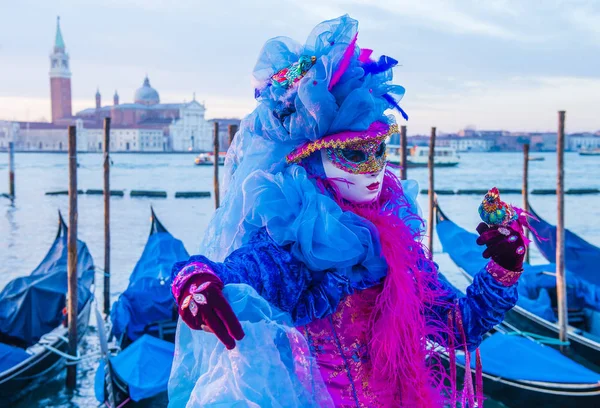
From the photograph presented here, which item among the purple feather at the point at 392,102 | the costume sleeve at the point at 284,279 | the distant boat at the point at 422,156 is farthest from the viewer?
the distant boat at the point at 422,156

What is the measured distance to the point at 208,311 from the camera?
75 centimetres

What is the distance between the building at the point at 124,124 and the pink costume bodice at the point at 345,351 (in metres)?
63.8

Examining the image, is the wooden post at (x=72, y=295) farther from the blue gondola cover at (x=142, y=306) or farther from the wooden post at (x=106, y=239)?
the wooden post at (x=106, y=239)

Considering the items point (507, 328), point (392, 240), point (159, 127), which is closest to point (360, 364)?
point (392, 240)

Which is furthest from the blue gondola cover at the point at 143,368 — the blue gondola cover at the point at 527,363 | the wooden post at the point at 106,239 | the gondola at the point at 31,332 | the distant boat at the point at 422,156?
the distant boat at the point at 422,156

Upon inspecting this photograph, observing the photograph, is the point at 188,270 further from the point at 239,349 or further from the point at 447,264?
the point at 447,264

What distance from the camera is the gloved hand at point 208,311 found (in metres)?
0.75

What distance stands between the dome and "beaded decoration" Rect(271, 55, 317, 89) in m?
69.0

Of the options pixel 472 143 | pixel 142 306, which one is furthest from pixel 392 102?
pixel 472 143

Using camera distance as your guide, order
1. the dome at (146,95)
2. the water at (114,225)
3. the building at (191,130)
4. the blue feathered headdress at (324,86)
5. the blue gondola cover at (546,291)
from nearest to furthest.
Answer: the blue feathered headdress at (324,86) → the blue gondola cover at (546,291) → the water at (114,225) → the building at (191,130) → the dome at (146,95)

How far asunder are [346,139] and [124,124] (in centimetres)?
6637

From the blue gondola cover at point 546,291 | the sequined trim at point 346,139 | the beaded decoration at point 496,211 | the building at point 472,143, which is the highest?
the building at point 472,143

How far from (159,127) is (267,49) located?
64.7m

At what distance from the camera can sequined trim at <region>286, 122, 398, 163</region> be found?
3.28 ft
